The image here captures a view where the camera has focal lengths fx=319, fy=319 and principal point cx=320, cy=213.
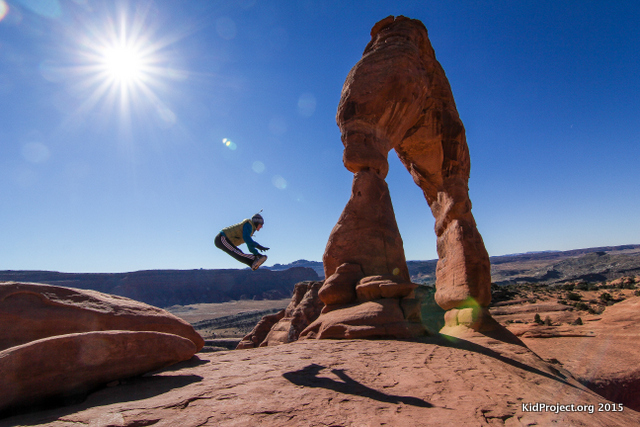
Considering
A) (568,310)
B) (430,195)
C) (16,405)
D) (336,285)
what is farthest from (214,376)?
(568,310)

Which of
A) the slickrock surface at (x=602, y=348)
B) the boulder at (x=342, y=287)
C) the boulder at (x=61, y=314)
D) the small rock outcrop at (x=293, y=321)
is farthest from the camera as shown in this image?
the small rock outcrop at (x=293, y=321)

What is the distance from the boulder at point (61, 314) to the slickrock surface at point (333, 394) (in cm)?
97

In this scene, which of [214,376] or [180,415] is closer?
[180,415]

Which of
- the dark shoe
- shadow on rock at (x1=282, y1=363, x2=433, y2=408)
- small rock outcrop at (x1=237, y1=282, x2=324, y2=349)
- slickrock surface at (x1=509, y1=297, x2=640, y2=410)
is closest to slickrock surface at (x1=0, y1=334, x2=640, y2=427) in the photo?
shadow on rock at (x1=282, y1=363, x2=433, y2=408)

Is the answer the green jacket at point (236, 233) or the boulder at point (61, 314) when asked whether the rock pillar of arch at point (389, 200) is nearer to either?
the green jacket at point (236, 233)

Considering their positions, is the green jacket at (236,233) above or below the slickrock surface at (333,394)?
above

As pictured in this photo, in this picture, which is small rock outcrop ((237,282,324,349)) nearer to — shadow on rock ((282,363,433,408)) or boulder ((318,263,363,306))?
boulder ((318,263,363,306))

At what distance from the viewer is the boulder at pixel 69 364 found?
252 cm

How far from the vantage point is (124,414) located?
86.8 inches

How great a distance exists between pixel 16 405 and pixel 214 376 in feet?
5.05

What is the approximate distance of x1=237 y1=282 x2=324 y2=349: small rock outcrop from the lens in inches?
498

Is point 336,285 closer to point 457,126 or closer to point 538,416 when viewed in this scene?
point 538,416

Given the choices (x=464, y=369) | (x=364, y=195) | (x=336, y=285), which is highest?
(x=364, y=195)

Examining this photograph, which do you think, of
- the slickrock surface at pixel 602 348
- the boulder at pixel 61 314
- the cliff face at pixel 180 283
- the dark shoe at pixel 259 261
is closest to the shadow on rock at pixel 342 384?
the boulder at pixel 61 314
